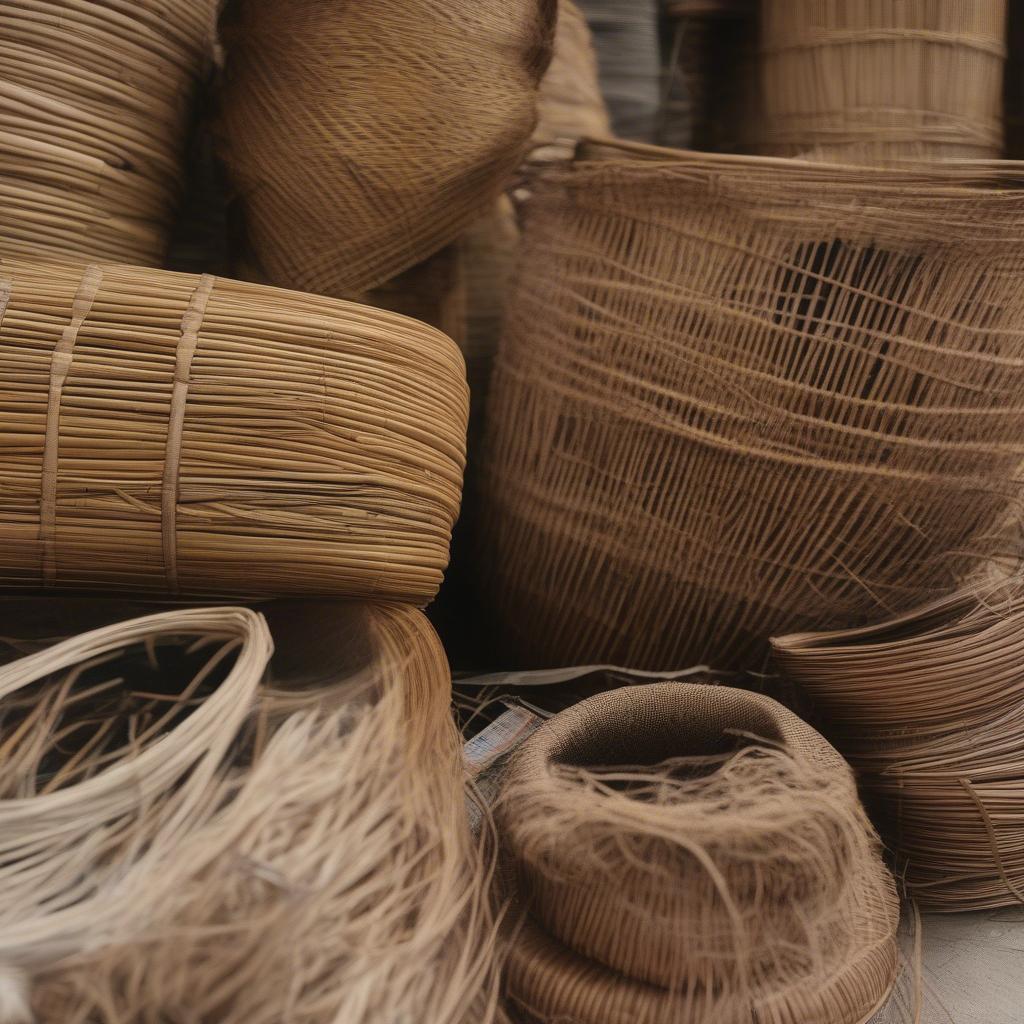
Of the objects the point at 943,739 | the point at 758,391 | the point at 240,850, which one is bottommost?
the point at 943,739

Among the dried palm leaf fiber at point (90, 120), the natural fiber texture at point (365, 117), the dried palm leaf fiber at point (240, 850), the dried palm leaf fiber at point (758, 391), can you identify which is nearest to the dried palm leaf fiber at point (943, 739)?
the dried palm leaf fiber at point (758, 391)

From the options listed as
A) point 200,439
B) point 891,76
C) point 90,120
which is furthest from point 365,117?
point 891,76

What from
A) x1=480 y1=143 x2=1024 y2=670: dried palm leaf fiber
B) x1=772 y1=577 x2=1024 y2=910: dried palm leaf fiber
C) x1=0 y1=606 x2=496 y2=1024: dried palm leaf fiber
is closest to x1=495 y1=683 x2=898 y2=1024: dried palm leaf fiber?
x1=0 y1=606 x2=496 y2=1024: dried palm leaf fiber

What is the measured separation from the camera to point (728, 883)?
0.61 meters

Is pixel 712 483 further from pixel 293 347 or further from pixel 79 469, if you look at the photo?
pixel 79 469

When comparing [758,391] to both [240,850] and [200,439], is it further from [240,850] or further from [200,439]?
[240,850]

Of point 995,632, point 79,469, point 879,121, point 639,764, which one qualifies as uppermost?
point 879,121

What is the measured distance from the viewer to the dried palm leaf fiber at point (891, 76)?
121 centimetres

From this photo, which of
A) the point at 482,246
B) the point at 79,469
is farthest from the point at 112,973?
the point at 482,246

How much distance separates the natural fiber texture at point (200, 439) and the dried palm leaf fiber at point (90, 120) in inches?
6.8

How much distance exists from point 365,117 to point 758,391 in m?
0.42

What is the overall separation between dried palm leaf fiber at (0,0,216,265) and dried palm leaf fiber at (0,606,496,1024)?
41 centimetres

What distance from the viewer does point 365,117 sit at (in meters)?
0.94

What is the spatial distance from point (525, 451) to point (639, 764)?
0.35 metres
